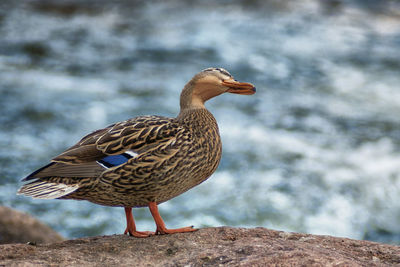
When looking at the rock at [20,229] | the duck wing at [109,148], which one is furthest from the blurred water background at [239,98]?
the duck wing at [109,148]

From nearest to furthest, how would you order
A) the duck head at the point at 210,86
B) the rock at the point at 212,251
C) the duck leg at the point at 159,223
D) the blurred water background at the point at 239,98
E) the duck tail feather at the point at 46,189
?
the rock at the point at 212,251, the duck tail feather at the point at 46,189, the duck leg at the point at 159,223, the duck head at the point at 210,86, the blurred water background at the point at 239,98

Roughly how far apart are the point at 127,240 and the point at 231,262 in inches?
32.6

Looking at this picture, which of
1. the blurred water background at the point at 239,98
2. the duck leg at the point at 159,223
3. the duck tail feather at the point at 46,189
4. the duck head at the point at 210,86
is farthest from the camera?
the blurred water background at the point at 239,98

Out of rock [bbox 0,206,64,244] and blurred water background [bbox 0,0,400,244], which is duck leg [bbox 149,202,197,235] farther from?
blurred water background [bbox 0,0,400,244]

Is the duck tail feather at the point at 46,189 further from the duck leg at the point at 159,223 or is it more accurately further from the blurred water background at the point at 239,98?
the blurred water background at the point at 239,98

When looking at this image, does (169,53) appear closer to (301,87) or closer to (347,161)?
(301,87)

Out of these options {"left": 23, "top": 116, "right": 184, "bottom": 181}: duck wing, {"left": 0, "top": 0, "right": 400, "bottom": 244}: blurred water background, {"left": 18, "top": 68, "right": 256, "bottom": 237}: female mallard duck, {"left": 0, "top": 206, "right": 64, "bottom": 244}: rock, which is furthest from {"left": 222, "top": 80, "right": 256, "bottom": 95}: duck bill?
{"left": 0, "top": 0, "right": 400, "bottom": 244}: blurred water background

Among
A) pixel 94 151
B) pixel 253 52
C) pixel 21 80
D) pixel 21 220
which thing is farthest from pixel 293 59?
pixel 94 151

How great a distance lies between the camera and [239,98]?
11.0m

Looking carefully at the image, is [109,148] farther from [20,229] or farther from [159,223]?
[20,229]

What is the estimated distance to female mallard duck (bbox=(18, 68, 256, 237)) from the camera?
3.52m

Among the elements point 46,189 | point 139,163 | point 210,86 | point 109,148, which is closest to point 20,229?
point 46,189

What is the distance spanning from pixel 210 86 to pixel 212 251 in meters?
1.09

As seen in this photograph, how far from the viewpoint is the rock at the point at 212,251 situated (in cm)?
307
